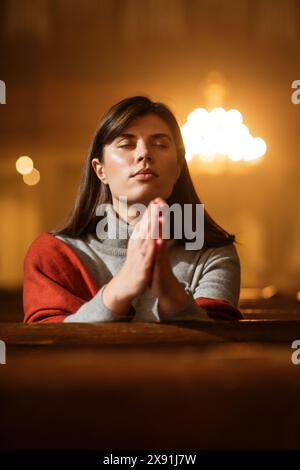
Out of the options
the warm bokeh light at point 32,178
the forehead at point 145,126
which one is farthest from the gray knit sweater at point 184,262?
the warm bokeh light at point 32,178

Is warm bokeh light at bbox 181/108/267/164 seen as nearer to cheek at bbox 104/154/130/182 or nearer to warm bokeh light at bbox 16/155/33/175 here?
warm bokeh light at bbox 16/155/33/175

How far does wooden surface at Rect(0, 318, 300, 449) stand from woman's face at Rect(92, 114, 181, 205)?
0.21 m

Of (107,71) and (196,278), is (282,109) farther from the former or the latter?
(196,278)

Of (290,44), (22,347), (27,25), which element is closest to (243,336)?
(22,347)

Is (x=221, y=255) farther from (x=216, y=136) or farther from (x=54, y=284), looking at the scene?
(x=216, y=136)

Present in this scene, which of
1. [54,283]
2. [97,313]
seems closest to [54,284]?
[54,283]

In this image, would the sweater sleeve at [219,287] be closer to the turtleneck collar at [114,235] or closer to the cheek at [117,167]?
the turtleneck collar at [114,235]

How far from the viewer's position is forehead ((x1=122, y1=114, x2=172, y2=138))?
36.5 inches

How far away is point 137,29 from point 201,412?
3.09m

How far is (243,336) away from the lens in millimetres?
816

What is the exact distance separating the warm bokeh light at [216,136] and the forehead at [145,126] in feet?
9.02

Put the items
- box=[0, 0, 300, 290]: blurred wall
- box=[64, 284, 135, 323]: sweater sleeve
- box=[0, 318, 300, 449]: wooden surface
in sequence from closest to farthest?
box=[64, 284, 135, 323]: sweater sleeve → box=[0, 318, 300, 449]: wooden surface → box=[0, 0, 300, 290]: blurred wall

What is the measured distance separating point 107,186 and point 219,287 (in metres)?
0.21

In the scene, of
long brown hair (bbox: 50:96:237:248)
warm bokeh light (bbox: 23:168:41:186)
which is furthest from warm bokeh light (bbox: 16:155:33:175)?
long brown hair (bbox: 50:96:237:248)
